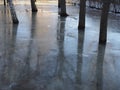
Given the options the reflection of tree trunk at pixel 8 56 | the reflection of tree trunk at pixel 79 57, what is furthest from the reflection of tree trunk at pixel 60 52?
the reflection of tree trunk at pixel 8 56

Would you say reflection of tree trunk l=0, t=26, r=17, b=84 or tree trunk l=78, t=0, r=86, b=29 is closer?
reflection of tree trunk l=0, t=26, r=17, b=84

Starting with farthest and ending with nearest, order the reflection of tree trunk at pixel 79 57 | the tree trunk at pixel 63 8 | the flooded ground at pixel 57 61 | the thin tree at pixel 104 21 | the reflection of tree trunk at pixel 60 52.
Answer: the tree trunk at pixel 63 8
the thin tree at pixel 104 21
the reflection of tree trunk at pixel 60 52
the reflection of tree trunk at pixel 79 57
the flooded ground at pixel 57 61

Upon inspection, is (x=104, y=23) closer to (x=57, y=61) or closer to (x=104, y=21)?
(x=104, y=21)

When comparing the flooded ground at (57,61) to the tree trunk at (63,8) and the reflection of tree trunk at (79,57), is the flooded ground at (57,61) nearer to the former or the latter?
the reflection of tree trunk at (79,57)

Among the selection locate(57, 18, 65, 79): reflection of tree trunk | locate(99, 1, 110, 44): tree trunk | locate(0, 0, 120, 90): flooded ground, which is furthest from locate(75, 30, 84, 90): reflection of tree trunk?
locate(99, 1, 110, 44): tree trunk

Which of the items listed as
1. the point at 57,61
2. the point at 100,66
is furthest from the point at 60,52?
the point at 100,66

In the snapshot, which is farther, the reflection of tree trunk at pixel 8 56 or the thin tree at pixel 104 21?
the thin tree at pixel 104 21

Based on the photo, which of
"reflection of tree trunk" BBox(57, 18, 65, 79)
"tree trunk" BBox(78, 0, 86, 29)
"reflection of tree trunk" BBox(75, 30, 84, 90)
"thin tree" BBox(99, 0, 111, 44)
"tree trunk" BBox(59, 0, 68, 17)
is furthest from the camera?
"tree trunk" BBox(59, 0, 68, 17)

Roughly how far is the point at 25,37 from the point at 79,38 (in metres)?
2.29

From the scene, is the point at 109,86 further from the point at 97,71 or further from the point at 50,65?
the point at 50,65

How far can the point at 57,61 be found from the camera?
11.0 m

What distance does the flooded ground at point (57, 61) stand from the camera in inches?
336

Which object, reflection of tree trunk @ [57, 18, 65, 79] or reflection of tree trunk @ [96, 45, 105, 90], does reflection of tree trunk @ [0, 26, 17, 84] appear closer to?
reflection of tree trunk @ [57, 18, 65, 79]

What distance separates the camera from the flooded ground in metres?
8.53
